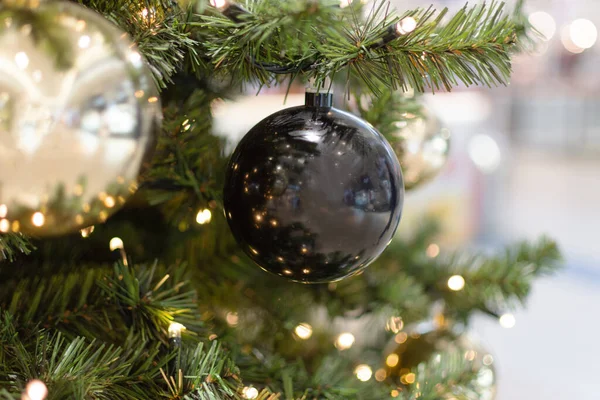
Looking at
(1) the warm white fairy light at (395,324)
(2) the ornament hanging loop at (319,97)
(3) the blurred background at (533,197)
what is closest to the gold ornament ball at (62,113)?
(2) the ornament hanging loop at (319,97)

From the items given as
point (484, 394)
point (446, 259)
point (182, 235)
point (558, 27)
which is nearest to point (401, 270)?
point (446, 259)

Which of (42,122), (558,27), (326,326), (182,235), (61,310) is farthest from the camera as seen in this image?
(558,27)


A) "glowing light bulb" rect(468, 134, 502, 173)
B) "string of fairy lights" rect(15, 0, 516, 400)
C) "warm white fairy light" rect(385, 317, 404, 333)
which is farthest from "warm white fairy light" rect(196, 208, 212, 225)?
"glowing light bulb" rect(468, 134, 502, 173)

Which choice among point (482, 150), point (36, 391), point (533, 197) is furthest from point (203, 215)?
point (533, 197)

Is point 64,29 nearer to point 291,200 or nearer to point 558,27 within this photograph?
point 291,200

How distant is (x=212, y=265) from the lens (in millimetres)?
548

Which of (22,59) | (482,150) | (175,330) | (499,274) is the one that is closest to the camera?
(22,59)

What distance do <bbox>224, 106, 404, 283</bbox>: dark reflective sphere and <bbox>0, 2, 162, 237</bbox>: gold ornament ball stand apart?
0.23ft

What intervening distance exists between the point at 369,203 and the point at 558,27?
2592 mm

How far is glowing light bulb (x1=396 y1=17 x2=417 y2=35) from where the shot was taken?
297mm

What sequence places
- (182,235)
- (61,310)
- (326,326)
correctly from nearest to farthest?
(61,310)
(182,235)
(326,326)

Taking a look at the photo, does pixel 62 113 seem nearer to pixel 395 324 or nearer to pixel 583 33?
pixel 395 324

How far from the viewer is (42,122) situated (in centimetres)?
25

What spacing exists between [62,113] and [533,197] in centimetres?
333
